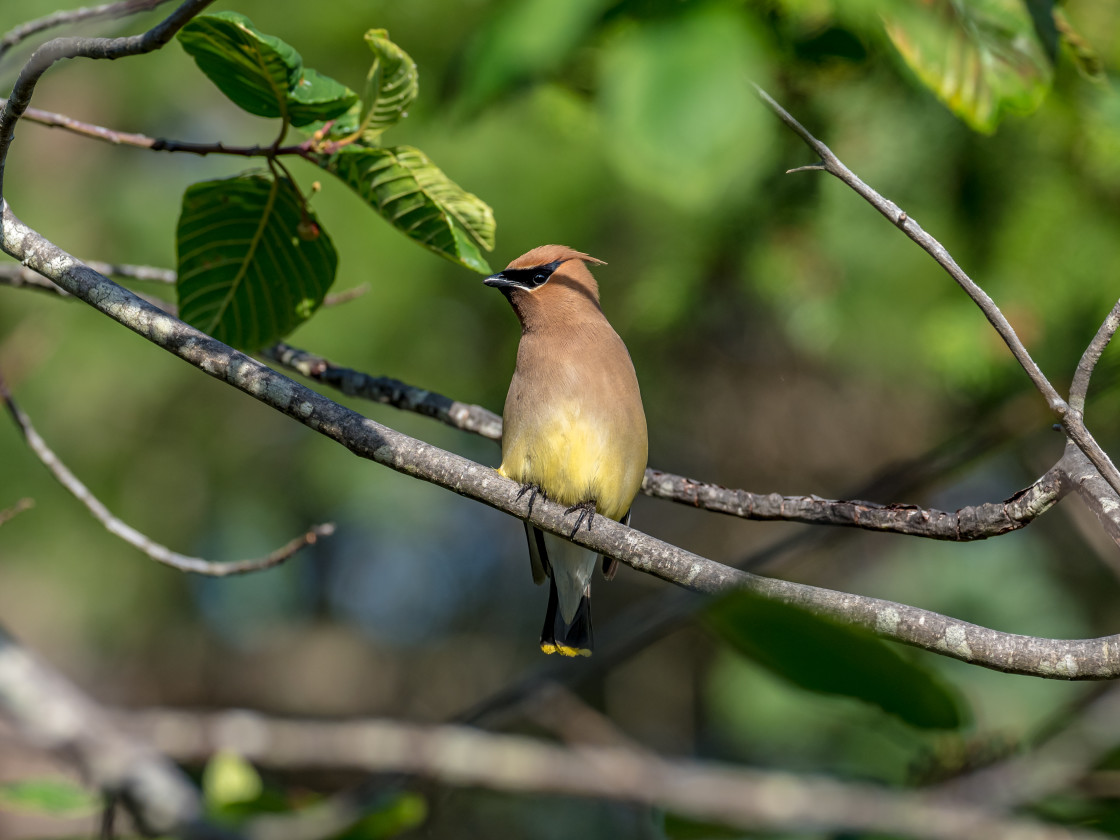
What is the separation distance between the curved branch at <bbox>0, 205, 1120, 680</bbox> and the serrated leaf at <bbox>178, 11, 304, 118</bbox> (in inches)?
21.1

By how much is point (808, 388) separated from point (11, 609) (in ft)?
19.9

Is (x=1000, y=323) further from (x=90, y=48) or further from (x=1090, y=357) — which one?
(x=90, y=48)

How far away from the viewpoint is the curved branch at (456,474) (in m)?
2.03

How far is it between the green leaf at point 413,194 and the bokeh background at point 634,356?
24 centimetres

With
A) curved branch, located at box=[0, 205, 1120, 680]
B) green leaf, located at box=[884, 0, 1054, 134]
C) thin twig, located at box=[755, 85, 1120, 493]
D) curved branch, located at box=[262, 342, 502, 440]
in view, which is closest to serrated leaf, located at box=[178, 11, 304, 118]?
curved branch, located at box=[0, 205, 1120, 680]

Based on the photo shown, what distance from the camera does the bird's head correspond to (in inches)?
160

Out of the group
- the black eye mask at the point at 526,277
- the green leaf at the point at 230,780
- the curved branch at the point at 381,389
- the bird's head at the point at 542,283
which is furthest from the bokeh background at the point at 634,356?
the curved branch at the point at 381,389

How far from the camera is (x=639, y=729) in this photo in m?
9.67

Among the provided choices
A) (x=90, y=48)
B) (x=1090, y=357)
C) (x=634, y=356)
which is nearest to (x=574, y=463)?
(x=634, y=356)

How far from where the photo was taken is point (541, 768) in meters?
4.28

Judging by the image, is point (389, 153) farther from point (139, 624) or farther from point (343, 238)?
point (139, 624)

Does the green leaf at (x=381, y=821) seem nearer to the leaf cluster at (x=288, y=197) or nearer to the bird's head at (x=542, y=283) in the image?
the leaf cluster at (x=288, y=197)

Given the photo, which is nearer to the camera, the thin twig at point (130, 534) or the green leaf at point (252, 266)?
the green leaf at point (252, 266)

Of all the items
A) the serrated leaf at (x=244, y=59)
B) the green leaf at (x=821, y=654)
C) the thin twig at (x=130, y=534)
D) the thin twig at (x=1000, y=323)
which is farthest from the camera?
the thin twig at (x=130, y=534)
